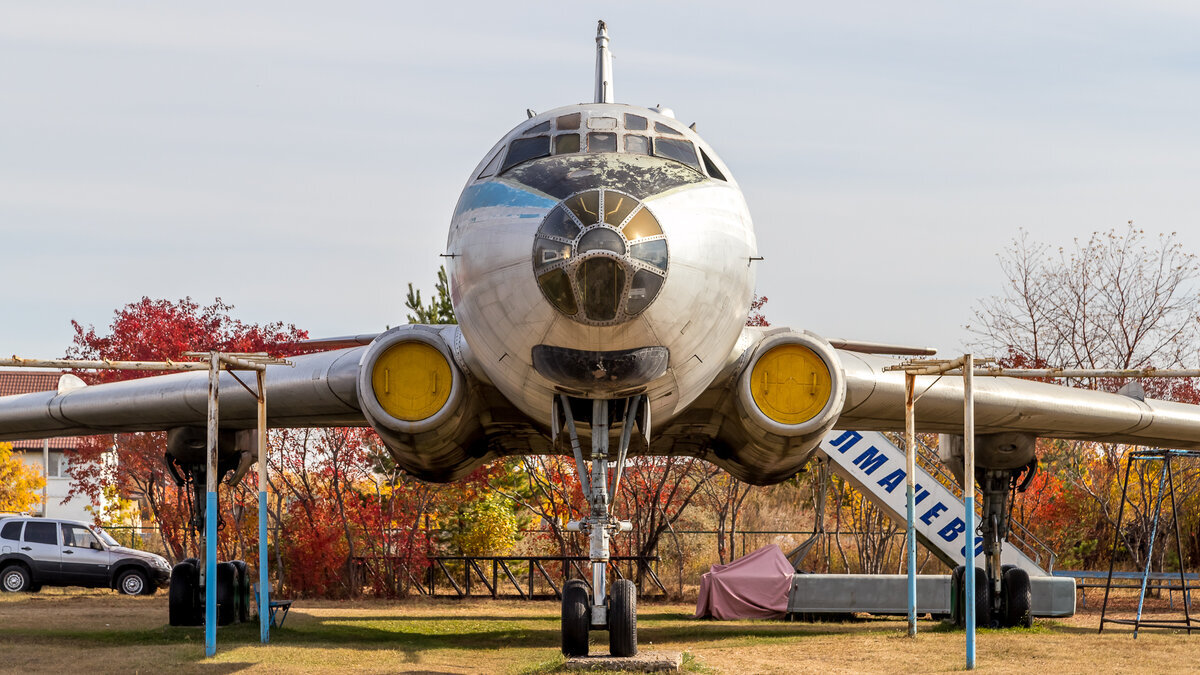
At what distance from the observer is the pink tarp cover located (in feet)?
58.2

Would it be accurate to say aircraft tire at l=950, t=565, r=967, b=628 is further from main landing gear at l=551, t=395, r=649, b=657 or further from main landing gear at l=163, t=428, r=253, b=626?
main landing gear at l=163, t=428, r=253, b=626

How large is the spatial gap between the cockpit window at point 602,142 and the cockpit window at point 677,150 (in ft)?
1.08

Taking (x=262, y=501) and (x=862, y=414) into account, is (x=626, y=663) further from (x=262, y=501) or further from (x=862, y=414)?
(x=862, y=414)

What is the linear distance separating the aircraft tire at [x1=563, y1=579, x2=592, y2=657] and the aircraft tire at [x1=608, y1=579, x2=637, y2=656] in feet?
0.61

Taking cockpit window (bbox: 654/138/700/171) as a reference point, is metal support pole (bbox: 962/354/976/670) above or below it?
below

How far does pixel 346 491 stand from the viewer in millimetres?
24094

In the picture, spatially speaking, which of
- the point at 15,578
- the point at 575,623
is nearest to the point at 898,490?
the point at 575,623

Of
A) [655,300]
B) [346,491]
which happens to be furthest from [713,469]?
[655,300]

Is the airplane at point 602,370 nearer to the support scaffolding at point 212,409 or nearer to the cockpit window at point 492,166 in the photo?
the cockpit window at point 492,166

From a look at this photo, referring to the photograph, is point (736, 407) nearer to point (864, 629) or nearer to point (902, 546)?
point (864, 629)

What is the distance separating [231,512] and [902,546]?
1306cm

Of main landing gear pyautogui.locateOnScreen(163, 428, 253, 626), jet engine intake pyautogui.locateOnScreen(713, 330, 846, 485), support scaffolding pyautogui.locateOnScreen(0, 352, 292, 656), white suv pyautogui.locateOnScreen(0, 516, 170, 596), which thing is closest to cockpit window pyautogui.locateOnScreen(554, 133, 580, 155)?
jet engine intake pyautogui.locateOnScreen(713, 330, 846, 485)

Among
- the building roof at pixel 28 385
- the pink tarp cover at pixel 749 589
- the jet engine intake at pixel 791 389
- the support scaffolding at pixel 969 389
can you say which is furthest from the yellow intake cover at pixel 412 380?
the building roof at pixel 28 385

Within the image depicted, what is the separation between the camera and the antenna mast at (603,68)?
13242 mm
